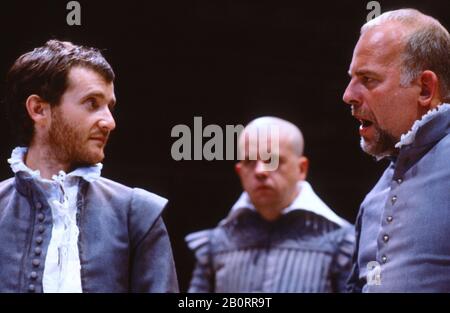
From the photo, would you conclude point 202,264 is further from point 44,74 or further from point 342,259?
point 44,74

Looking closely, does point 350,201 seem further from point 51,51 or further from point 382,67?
point 51,51

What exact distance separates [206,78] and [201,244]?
70cm

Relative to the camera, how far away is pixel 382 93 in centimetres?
212

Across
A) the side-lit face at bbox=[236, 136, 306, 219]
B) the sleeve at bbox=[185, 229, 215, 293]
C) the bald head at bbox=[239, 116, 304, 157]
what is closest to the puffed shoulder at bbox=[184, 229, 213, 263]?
the sleeve at bbox=[185, 229, 215, 293]

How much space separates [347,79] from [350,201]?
2.93 feet

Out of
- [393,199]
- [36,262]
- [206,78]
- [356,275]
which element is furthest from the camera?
[206,78]

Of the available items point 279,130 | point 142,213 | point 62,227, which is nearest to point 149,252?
point 142,213

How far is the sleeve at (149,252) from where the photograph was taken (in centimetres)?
190

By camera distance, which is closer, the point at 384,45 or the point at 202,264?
the point at 384,45

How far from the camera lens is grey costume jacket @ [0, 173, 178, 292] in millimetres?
1839

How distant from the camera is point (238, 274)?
10.6ft

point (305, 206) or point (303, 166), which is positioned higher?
point (303, 166)
